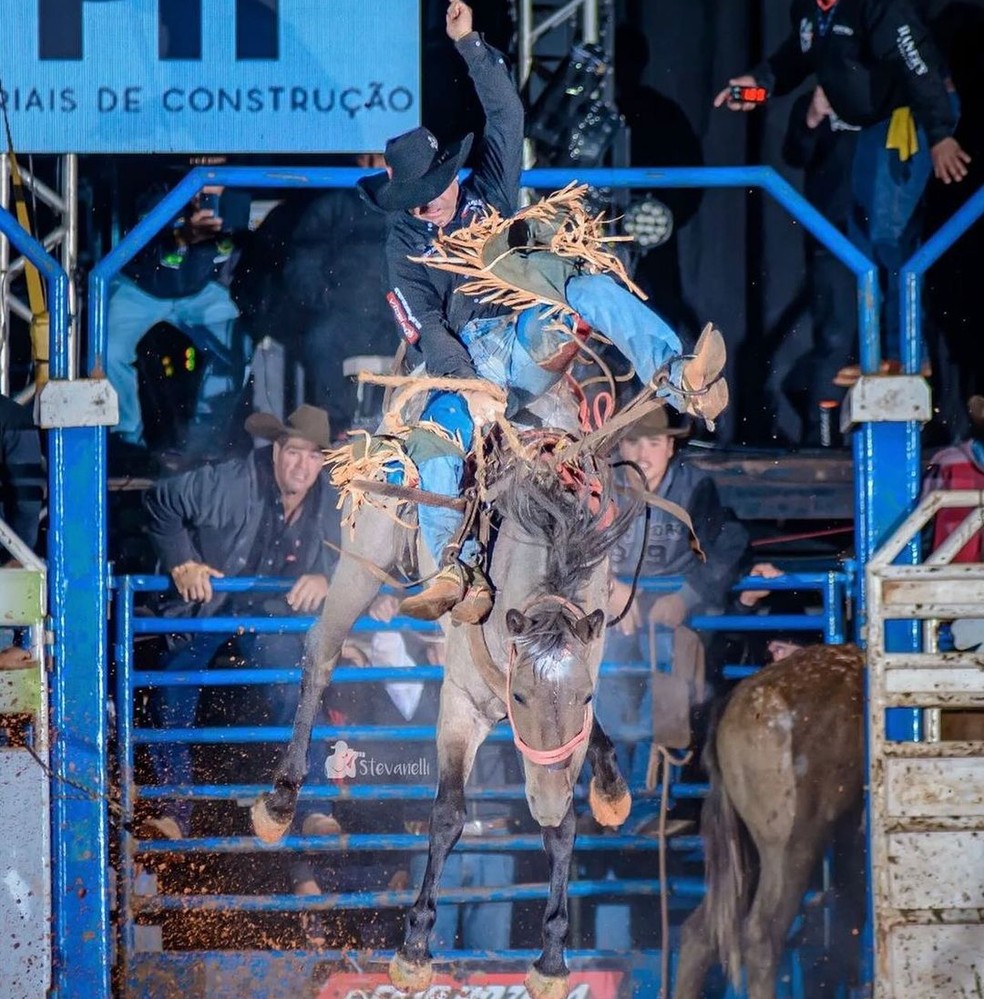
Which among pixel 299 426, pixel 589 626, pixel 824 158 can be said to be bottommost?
pixel 589 626

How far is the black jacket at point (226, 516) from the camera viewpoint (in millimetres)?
5375

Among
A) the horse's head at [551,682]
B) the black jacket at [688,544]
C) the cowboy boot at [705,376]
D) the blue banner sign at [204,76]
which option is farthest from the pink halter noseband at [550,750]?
the blue banner sign at [204,76]

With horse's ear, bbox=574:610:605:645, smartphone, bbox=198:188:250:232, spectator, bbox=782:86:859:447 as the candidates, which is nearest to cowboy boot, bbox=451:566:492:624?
horse's ear, bbox=574:610:605:645

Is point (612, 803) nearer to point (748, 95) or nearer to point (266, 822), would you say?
point (266, 822)

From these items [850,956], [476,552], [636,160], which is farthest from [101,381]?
[850,956]

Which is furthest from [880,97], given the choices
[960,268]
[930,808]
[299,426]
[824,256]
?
[930,808]

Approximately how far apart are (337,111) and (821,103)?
70.0 inches

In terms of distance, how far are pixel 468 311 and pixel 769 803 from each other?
1.90 m

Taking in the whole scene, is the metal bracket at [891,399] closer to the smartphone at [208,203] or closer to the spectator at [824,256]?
the spectator at [824,256]

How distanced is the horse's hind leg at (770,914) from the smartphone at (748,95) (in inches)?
102

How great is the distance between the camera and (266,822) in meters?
5.14

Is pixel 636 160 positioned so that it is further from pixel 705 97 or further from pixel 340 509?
pixel 340 509

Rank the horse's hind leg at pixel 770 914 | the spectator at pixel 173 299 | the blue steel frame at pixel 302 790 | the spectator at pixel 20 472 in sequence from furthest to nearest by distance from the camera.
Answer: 1. the spectator at pixel 173 299
2. the spectator at pixel 20 472
3. the blue steel frame at pixel 302 790
4. the horse's hind leg at pixel 770 914

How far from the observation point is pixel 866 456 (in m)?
5.23
